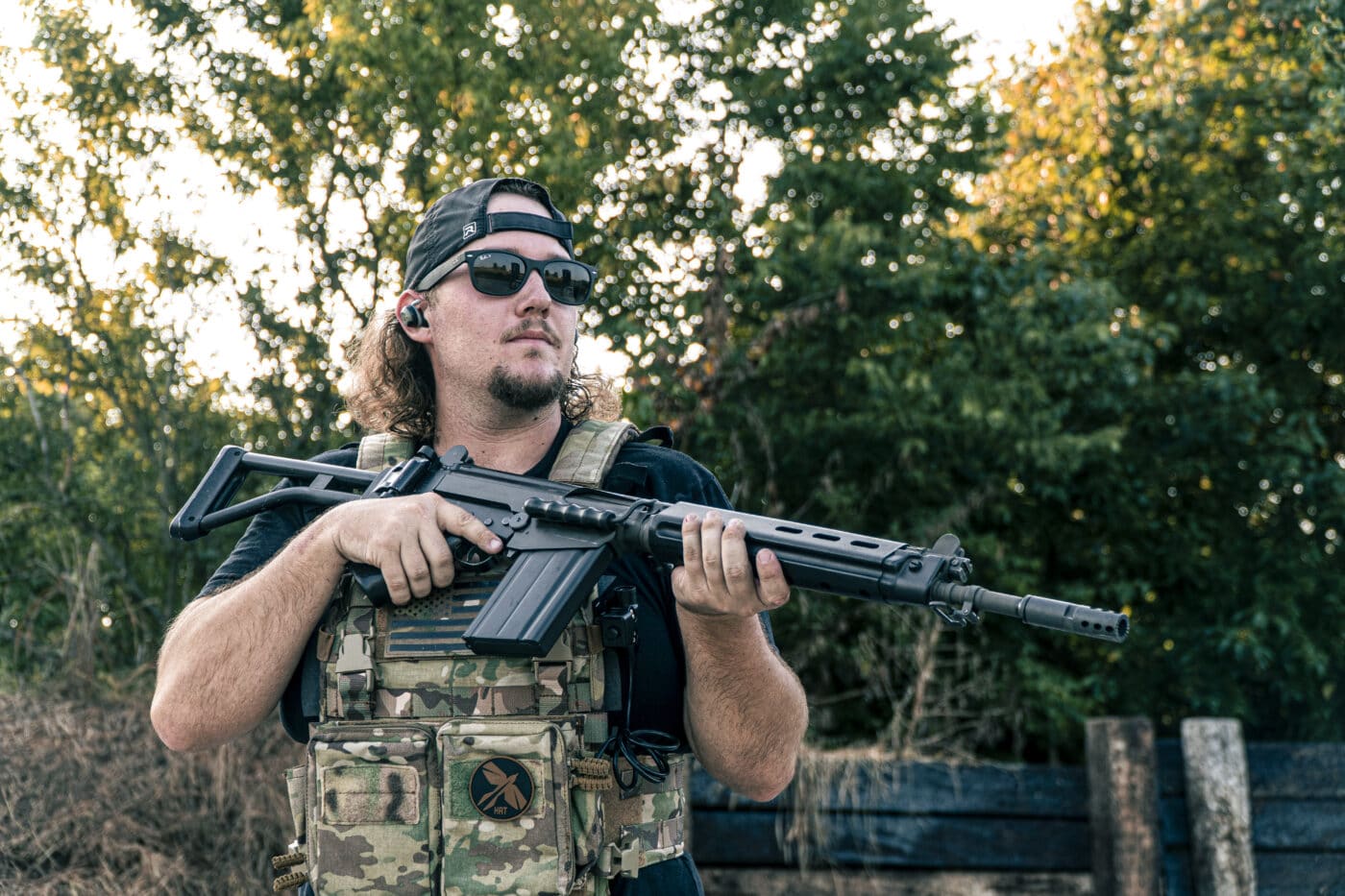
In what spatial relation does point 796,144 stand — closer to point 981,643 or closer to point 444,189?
point 444,189

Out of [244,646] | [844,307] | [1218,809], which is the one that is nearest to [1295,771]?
[1218,809]

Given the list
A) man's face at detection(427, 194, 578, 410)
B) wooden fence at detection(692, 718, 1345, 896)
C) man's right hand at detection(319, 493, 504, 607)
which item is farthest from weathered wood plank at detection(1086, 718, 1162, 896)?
man's right hand at detection(319, 493, 504, 607)

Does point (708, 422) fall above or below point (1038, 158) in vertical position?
below

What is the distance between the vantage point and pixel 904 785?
611 centimetres

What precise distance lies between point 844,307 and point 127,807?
5.20m

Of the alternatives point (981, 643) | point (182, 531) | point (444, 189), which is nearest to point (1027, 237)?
point (981, 643)

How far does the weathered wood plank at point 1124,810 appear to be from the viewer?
5.93 m

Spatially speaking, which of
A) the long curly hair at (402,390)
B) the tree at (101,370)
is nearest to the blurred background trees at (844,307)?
the tree at (101,370)

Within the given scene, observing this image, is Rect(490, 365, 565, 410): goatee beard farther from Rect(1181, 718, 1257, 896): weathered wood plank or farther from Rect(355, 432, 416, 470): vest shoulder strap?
Rect(1181, 718, 1257, 896): weathered wood plank

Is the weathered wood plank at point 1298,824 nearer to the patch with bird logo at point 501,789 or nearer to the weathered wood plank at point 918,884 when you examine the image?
the weathered wood plank at point 918,884

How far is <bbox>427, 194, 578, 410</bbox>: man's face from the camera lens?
2691 mm

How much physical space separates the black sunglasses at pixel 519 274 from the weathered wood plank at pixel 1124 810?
169 inches

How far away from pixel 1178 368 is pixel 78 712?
29.1 ft

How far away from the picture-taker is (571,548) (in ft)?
8.01
